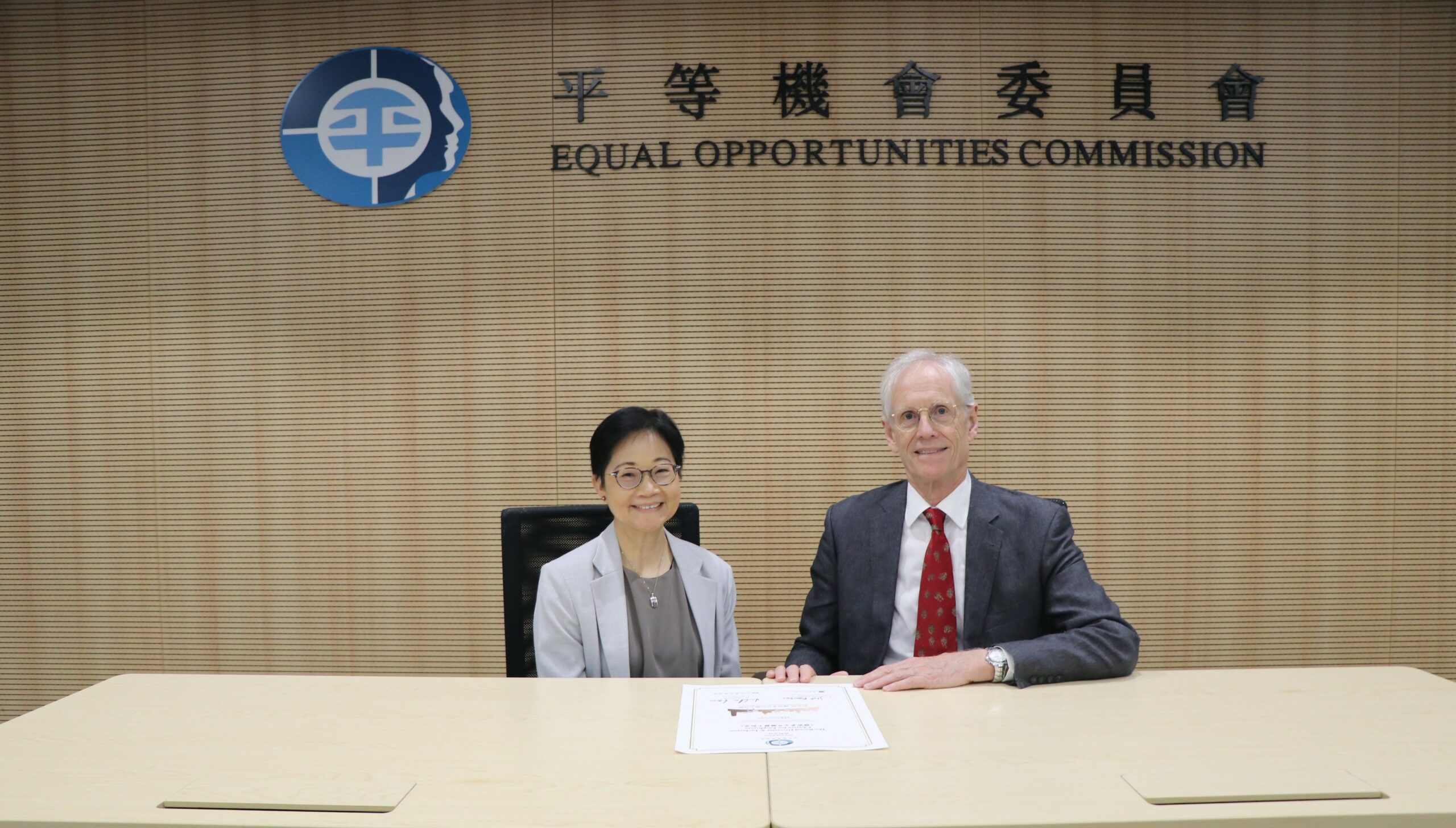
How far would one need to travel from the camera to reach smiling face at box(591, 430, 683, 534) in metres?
2.19

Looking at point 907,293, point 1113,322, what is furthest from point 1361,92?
point 907,293

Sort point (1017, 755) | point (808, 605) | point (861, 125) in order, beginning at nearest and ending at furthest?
point (1017, 755)
point (808, 605)
point (861, 125)

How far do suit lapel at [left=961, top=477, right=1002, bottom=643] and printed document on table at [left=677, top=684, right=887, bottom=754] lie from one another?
460 mm

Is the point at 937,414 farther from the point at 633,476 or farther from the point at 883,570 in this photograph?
the point at 633,476

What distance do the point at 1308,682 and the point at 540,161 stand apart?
10.1 feet

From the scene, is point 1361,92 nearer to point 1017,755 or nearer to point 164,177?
point 1017,755

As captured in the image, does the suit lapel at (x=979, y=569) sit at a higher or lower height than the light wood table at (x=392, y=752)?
higher

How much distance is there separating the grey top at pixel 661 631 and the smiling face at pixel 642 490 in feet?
0.48

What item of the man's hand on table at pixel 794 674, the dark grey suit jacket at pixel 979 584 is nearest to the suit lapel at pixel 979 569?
the dark grey suit jacket at pixel 979 584

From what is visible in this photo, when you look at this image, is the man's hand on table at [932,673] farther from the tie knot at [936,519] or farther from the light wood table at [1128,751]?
the tie knot at [936,519]

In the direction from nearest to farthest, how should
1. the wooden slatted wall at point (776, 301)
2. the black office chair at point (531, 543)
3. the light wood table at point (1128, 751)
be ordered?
the light wood table at point (1128, 751)
the black office chair at point (531, 543)
the wooden slatted wall at point (776, 301)

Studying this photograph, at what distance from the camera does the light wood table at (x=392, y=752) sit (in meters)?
1.25

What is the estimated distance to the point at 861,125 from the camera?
354 centimetres

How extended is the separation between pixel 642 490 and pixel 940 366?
0.83 meters
